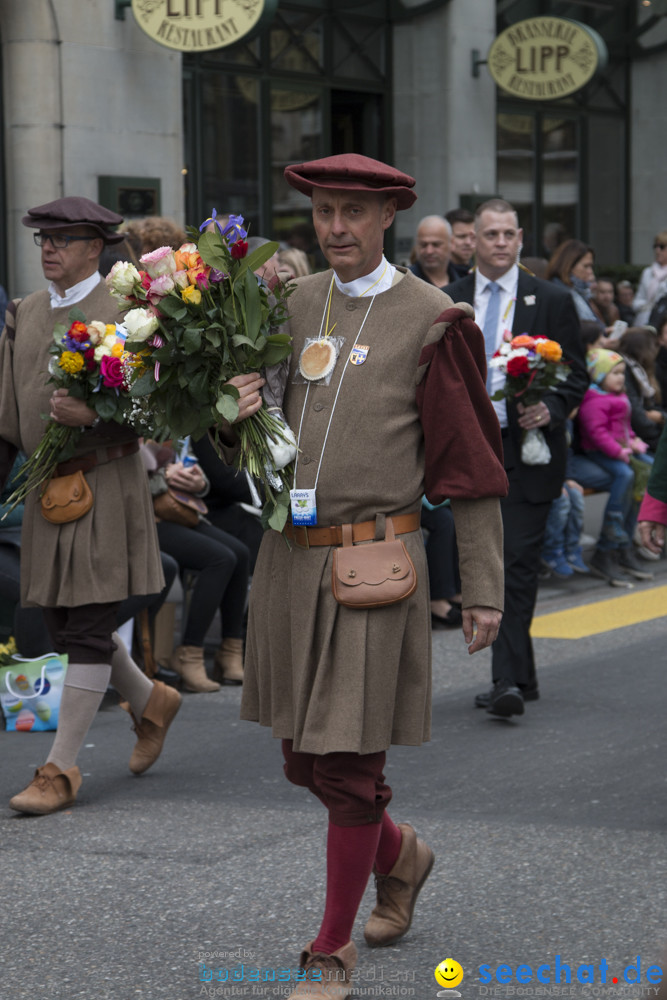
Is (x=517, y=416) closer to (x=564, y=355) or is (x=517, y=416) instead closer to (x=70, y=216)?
(x=564, y=355)

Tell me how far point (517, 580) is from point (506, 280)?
1353mm

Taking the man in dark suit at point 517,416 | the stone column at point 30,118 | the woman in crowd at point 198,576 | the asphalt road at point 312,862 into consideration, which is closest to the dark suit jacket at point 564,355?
the man in dark suit at point 517,416

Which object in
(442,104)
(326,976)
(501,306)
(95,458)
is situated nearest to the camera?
(326,976)

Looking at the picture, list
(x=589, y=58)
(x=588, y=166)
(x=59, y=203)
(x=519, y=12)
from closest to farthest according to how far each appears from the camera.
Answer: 1. (x=59, y=203)
2. (x=589, y=58)
3. (x=519, y=12)
4. (x=588, y=166)

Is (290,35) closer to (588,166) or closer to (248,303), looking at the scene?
(588,166)

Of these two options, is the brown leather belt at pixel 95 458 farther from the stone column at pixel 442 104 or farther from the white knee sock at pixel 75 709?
the stone column at pixel 442 104

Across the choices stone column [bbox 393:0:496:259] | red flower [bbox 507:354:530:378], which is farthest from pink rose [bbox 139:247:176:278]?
stone column [bbox 393:0:496:259]

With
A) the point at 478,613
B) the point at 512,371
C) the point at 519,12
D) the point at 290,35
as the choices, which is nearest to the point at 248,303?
the point at 478,613

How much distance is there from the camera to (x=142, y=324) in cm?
401

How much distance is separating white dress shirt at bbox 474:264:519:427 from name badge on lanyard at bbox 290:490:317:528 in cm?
311

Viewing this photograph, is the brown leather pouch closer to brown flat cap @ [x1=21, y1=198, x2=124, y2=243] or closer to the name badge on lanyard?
brown flat cap @ [x1=21, y1=198, x2=124, y2=243]

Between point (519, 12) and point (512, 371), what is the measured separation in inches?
467

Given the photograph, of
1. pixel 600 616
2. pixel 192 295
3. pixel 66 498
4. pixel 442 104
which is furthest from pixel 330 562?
pixel 442 104

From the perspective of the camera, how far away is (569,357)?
7.07 m
